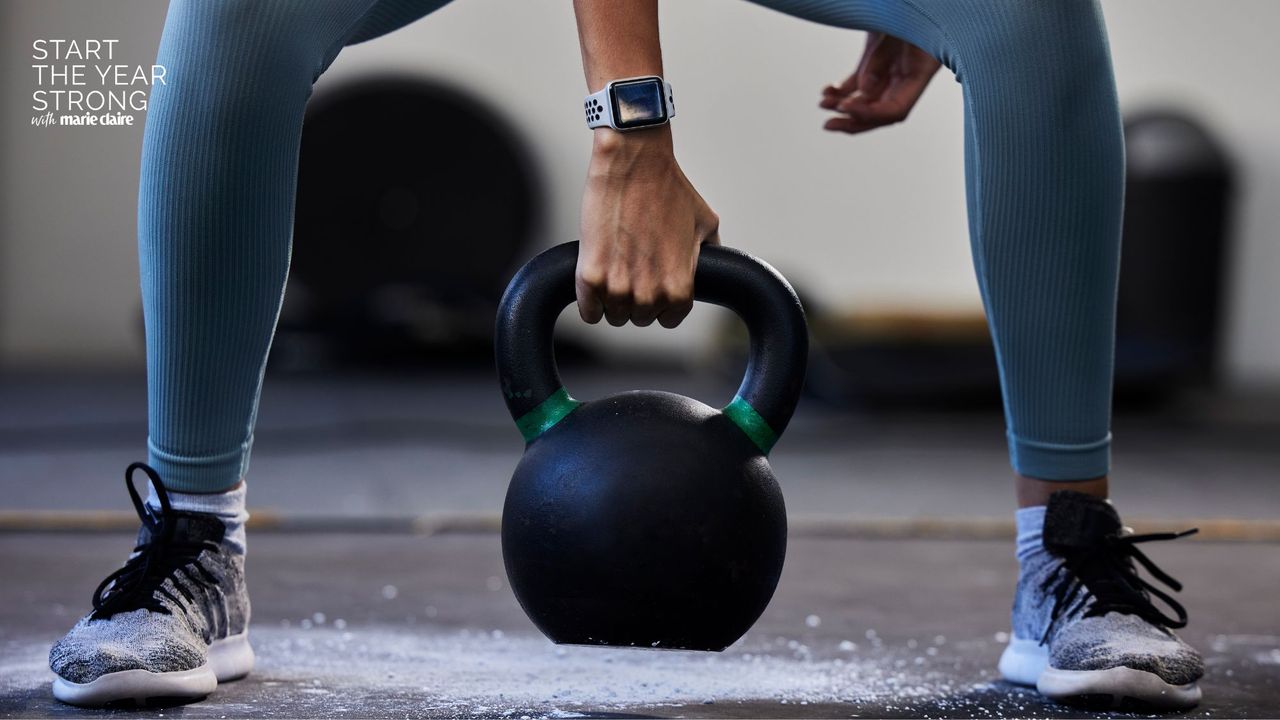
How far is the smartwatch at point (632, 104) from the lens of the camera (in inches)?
34.9

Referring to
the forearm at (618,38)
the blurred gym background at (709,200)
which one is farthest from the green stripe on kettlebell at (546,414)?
the blurred gym background at (709,200)

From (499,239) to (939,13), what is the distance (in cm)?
411

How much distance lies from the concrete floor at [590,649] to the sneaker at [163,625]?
0.06 feet

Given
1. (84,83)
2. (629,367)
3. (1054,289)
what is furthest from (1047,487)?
(629,367)

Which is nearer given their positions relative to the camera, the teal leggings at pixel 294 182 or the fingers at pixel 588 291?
the fingers at pixel 588 291

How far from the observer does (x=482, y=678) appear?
1.03 meters

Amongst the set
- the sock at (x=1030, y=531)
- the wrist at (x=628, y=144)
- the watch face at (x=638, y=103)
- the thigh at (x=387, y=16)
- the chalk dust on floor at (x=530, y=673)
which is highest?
the thigh at (x=387, y=16)

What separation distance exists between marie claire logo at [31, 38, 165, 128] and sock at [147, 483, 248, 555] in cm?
313

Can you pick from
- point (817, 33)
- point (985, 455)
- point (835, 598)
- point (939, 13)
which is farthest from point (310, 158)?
point (939, 13)

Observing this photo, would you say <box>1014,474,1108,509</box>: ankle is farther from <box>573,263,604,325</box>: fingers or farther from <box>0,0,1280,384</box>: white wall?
<box>0,0,1280,384</box>: white wall

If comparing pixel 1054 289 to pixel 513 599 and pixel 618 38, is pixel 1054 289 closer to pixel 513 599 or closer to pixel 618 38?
pixel 618 38

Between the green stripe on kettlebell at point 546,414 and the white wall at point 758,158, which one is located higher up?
the white wall at point 758,158

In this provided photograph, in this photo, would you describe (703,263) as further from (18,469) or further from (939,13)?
(18,469)

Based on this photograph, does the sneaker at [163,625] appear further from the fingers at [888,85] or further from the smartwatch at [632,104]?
the fingers at [888,85]
